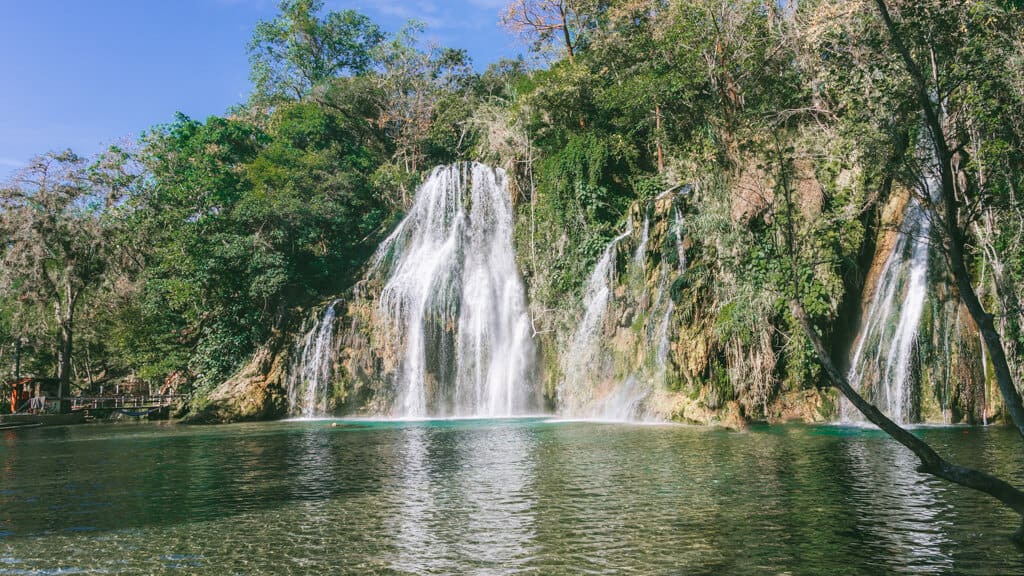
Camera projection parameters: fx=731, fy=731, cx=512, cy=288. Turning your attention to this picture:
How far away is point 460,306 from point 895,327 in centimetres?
1452

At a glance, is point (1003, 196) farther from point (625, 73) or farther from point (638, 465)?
point (625, 73)

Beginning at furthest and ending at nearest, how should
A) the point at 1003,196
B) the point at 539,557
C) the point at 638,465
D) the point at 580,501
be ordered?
the point at 1003,196 → the point at 638,465 → the point at 580,501 → the point at 539,557

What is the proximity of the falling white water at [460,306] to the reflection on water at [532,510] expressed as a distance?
1004cm

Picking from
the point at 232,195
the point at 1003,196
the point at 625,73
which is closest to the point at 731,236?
the point at 1003,196

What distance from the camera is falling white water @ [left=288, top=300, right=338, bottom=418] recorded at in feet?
88.4

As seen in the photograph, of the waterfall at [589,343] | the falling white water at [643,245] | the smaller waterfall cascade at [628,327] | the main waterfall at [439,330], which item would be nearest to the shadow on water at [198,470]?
the waterfall at [589,343]

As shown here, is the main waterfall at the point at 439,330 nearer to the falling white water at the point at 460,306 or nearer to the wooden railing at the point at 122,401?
the falling white water at the point at 460,306

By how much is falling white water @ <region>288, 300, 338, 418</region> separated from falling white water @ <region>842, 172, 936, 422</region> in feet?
58.3

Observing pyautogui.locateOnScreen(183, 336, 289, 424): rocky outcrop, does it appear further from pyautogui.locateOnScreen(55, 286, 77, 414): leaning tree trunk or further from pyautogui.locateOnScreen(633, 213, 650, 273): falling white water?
pyautogui.locateOnScreen(633, 213, 650, 273): falling white water

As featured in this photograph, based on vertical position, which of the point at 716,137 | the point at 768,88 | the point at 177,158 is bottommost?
the point at 716,137

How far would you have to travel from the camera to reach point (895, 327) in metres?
16.2

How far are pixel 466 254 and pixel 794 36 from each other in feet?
44.1

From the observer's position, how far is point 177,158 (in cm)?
3306

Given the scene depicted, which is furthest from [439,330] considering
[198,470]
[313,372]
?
[198,470]
